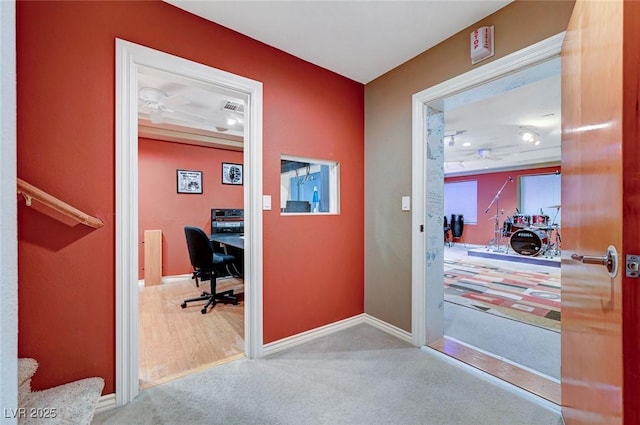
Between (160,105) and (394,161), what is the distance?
267cm

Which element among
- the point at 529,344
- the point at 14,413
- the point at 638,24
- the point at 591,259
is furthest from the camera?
the point at 529,344

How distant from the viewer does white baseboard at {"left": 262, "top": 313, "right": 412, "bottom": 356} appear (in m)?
2.17

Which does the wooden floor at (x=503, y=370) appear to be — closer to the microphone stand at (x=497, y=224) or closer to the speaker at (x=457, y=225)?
the microphone stand at (x=497, y=224)

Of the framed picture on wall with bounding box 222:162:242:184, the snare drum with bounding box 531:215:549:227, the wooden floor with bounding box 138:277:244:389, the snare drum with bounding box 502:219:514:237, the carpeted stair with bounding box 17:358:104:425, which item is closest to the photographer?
the carpeted stair with bounding box 17:358:104:425

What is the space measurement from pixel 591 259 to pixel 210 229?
4.75 meters

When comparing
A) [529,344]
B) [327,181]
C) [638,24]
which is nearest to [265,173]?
[327,181]

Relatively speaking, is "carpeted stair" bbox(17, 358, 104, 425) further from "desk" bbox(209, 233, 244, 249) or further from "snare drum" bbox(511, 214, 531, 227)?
"snare drum" bbox(511, 214, 531, 227)

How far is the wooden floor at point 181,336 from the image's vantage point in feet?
6.50

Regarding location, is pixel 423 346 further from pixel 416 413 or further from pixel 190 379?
pixel 190 379

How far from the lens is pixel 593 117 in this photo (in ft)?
3.32

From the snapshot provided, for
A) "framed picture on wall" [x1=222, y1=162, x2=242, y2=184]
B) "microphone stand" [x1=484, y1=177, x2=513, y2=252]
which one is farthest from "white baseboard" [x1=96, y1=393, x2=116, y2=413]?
"microphone stand" [x1=484, y1=177, x2=513, y2=252]

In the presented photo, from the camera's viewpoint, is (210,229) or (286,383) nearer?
(286,383)

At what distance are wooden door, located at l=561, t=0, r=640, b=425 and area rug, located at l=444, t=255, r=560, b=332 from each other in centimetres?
181

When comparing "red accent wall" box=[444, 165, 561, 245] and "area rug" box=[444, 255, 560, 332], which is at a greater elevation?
"red accent wall" box=[444, 165, 561, 245]
